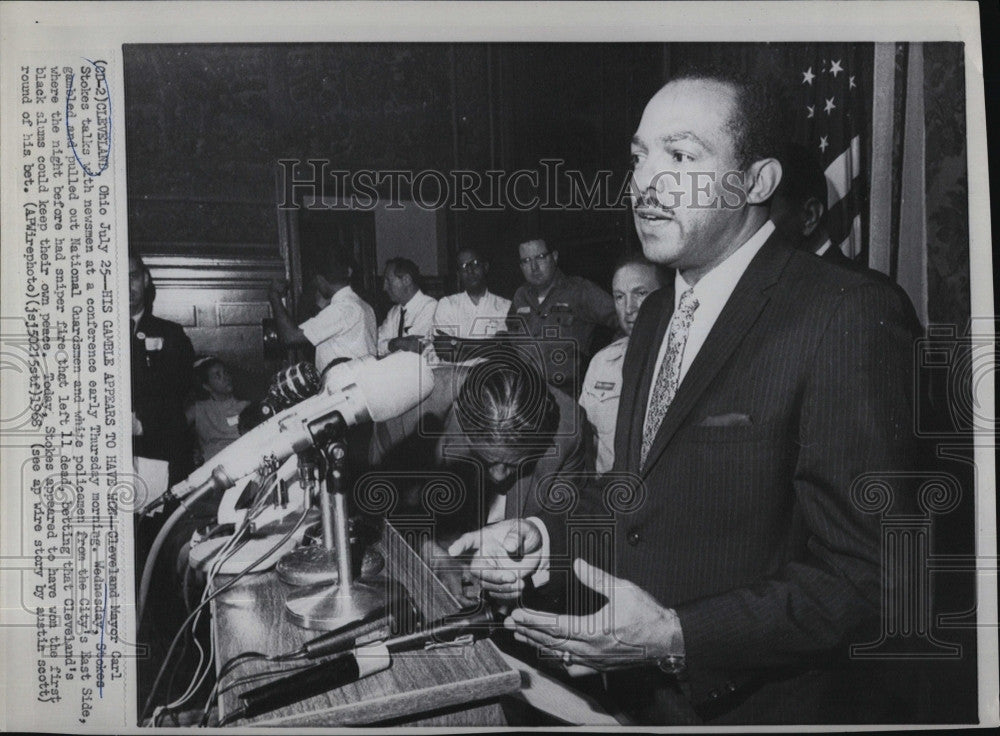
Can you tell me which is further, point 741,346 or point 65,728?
point 65,728

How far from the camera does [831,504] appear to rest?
1.59 meters

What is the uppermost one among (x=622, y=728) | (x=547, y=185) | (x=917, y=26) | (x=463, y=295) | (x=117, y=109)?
(x=917, y=26)

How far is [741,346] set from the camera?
5.20 feet

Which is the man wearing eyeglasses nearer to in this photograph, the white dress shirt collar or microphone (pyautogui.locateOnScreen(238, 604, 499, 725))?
the white dress shirt collar

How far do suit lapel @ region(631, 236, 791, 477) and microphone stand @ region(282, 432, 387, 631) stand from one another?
0.56 metres

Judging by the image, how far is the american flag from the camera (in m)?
1.64

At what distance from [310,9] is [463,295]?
0.60m

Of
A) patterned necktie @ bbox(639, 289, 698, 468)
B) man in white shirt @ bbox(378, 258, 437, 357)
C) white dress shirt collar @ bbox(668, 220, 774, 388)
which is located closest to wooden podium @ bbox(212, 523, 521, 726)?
man in white shirt @ bbox(378, 258, 437, 357)

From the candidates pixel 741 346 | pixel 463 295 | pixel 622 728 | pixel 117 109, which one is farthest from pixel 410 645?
pixel 117 109

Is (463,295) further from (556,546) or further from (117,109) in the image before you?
(117,109)

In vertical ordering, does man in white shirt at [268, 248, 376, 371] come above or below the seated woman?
above

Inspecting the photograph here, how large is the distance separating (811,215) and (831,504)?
0.52 m

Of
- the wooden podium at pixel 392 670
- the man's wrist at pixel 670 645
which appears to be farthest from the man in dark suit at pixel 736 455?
the wooden podium at pixel 392 670

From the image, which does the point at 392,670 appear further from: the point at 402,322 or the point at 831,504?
the point at 831,504
